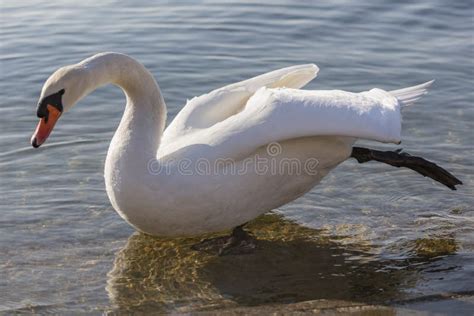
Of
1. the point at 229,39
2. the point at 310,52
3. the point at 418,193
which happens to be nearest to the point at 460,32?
the point at 310,52

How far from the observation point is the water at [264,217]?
18.8 feet

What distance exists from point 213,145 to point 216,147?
26 mm

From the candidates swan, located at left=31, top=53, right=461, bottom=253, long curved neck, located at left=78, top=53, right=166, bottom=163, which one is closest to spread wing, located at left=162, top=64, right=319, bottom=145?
swan, located at left=31, top=53, right=461, bottom=253

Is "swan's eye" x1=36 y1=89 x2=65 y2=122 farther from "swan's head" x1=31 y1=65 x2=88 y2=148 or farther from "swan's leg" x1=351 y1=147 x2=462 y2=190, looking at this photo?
"swan's leg" x1=351 y1=147 x2=462 y2=190

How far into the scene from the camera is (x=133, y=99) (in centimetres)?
629

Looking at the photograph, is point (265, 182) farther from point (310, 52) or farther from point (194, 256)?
point (310, 52)

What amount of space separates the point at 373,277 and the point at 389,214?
3.38 feet

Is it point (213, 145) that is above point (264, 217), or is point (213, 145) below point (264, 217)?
above

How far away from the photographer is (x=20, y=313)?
540 cm

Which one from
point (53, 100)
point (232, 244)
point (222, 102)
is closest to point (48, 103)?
point (53, 100)

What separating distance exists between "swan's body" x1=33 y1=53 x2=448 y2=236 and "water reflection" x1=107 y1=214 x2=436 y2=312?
0.25 meters

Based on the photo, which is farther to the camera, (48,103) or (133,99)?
(133,99)

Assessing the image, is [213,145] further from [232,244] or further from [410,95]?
[410,95]

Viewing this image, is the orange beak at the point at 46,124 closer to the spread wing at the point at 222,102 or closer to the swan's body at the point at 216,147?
the swan's body at the point at 216,147
